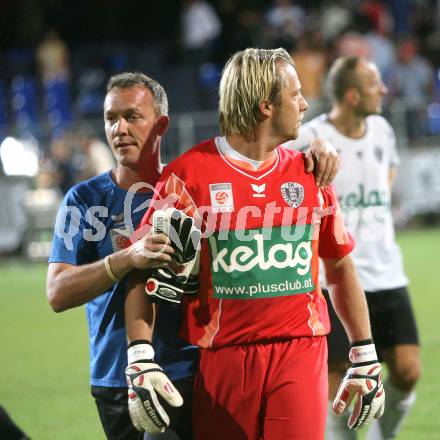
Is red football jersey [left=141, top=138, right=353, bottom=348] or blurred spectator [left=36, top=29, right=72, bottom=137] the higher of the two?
blurred spectator [left=36, top=29, right=72, bottom=137]

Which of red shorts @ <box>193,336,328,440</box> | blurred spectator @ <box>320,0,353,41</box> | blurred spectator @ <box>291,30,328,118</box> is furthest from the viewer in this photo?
blurred spectator @ <box>320,0,353,41</box>

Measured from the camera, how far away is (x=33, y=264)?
17281 millimetres

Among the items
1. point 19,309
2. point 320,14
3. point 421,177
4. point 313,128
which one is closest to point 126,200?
point 313,128

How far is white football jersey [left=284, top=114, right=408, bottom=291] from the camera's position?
20.2 feet

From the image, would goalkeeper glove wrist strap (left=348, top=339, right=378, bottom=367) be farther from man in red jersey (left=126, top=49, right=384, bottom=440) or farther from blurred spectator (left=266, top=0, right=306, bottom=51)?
blurred spectator (left=266, top=0, right=306, bottom=51)

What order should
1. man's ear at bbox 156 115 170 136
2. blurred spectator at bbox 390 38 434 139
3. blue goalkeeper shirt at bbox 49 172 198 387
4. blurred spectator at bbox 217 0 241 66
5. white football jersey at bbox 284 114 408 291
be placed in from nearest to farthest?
1. blue goalkeeper shirt at bbox 49 172 198 387
2. man's ear at bbox 156 115 170 136
3. white football jersey at bbox 284 114 408 291
4. blurred spectator at bbox 390 38 434 139
5. blurred spectator at bbox 217 0 241 66

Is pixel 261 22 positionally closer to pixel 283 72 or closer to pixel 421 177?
pixel 421 177

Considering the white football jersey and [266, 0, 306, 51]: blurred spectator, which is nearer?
the white football jersey

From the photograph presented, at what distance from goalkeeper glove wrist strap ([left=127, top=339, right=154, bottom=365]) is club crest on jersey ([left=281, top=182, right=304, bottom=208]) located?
2.42 feet

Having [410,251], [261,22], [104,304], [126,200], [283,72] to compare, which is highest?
[261,22]

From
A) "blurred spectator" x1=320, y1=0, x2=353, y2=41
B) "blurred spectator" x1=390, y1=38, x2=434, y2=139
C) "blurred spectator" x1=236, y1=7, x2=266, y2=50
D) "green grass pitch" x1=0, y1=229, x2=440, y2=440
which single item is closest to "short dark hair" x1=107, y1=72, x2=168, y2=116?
"green grass pitch" x1=0, y1=229, x2=440, y2=440

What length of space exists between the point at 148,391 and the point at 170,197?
714 millimetres

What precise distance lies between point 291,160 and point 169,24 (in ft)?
64.4

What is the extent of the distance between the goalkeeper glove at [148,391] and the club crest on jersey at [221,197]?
23.0 inches
